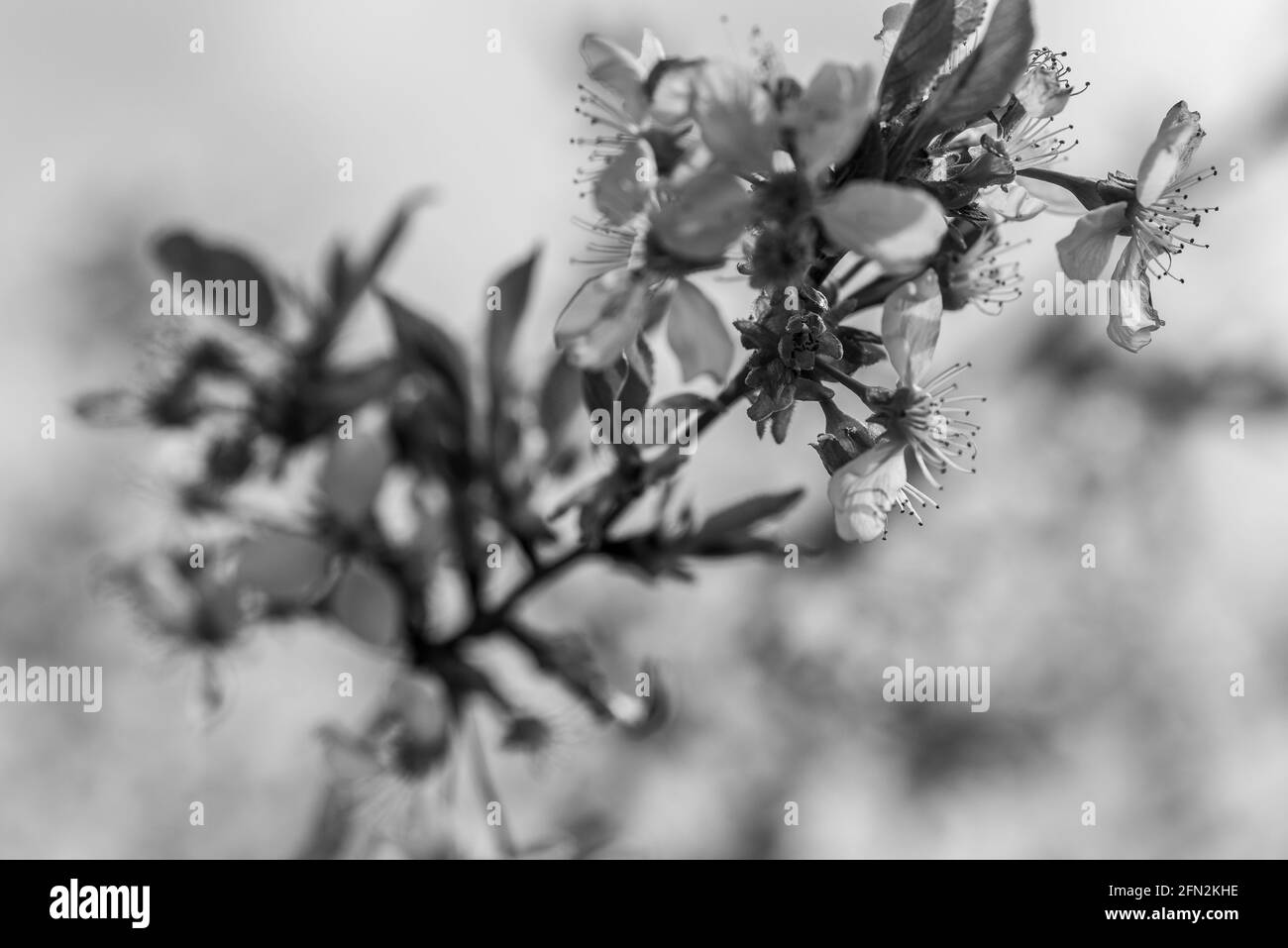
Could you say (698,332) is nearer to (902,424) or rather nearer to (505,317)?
(902,424)

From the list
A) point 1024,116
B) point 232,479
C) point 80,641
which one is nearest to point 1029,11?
point 1024,116

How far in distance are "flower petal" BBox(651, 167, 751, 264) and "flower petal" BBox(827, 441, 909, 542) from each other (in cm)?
27

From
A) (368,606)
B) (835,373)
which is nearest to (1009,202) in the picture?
(835,373)

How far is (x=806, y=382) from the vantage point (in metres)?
1.02

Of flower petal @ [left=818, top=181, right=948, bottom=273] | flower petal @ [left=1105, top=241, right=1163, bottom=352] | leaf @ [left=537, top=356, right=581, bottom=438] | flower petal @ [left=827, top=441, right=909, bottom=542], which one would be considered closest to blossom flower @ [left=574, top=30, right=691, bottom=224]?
flower petal @ [left=818, top=181, right=948, bottom=273]

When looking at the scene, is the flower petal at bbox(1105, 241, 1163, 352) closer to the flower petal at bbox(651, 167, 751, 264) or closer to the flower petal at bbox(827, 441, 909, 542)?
the flower petal at bbox(827, 441, 909, 542)

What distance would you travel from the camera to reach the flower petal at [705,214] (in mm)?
891

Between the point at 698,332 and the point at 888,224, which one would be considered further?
the point at 698,332

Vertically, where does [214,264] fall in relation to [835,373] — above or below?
above

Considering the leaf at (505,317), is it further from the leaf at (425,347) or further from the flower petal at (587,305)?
the flower petal at (587,305)

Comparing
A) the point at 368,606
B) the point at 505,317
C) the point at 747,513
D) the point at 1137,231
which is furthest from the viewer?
the point at 505,317

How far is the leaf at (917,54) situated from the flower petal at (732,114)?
0.56ft

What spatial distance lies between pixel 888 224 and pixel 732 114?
0.53ft

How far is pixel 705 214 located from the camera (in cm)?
90
